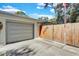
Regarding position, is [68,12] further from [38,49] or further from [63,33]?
[38,49]

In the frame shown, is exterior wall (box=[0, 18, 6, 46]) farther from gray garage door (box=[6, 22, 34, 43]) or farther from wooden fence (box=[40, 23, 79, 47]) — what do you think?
wooden fence (box=[40, 23, 79, 47])

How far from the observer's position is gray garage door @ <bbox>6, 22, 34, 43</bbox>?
4020 mm

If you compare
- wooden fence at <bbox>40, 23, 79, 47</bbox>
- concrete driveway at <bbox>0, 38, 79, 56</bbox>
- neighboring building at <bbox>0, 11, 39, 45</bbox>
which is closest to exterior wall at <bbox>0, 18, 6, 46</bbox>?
neighboring building at <bbox>0, 11, 39, 45</bbox>

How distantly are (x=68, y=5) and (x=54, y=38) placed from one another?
0.96 metres

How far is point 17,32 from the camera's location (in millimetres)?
4105

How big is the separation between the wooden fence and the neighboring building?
299mm

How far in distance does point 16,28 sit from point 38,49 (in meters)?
0.82

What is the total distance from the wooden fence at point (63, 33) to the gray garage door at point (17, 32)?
42 centimetres

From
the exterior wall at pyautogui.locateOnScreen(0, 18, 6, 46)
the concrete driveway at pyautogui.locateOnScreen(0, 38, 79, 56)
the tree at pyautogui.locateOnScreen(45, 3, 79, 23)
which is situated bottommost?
the concrete driveway at pyautogui.locateOnScreen(0, 38, 79, 56)

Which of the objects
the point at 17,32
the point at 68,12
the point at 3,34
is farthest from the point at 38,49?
the point at 68,12

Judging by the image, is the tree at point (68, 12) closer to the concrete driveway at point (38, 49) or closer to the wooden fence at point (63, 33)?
the wooden fence at point (63, 33)

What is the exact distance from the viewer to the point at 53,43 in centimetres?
408

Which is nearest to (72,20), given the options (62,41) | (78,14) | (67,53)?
(78,14)

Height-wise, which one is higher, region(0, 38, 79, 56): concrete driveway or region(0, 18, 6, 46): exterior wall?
region(0, 18, 6, 46): exterior wall
